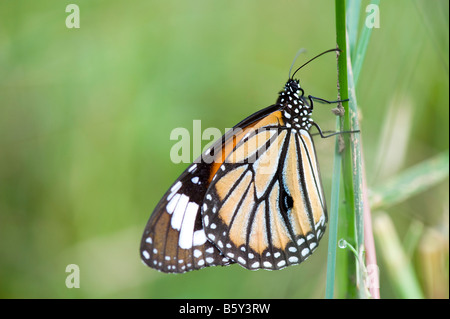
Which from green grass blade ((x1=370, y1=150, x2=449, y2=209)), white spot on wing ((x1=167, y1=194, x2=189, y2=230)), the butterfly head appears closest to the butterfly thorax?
the butterfly head

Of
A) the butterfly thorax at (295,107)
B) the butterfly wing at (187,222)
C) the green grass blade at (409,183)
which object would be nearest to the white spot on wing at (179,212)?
the butterfly wing at (187,222)

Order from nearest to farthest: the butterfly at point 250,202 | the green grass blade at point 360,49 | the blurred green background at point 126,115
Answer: the green grass blade at point 360,49 → the butterfly at point 250,202 → the blurred green background at point 126,115

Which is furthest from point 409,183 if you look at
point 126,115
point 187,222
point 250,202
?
point 126,115

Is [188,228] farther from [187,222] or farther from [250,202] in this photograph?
[250,202]

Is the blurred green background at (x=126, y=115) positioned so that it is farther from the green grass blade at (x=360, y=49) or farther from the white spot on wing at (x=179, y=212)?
the green grass blade at (x=360, y=49)

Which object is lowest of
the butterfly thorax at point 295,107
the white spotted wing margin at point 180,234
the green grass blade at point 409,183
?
the white spotted wing margin at point 180,234

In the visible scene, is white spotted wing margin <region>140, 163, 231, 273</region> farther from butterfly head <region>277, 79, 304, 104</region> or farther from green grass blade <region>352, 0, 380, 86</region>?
green grass blade <region>352, 0, 380, 86</region>
